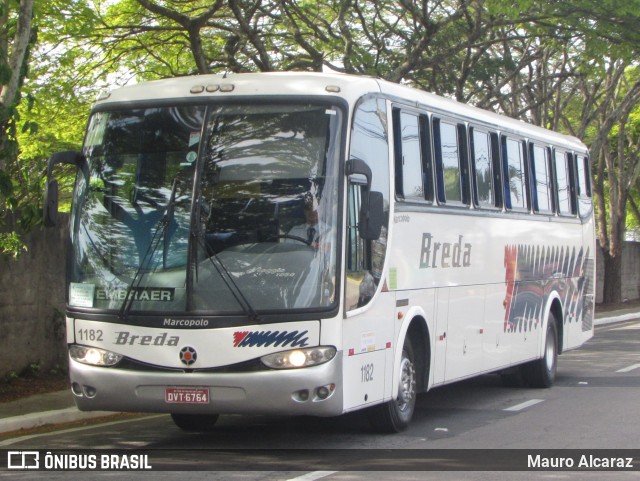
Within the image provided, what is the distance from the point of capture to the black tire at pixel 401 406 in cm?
1077

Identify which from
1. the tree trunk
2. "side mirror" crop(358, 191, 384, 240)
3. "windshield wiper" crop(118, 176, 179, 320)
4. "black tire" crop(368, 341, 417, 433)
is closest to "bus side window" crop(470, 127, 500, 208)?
"black tire" crop(368, 341, 417, 433)

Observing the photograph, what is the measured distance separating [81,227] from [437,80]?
58.2 ft

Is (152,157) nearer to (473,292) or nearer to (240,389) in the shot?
(240,389)

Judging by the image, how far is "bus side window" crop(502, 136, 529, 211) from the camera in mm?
14297

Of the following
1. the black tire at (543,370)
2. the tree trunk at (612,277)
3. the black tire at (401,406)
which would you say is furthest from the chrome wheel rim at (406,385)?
the tree trunk at (612,277)

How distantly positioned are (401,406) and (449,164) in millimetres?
2907

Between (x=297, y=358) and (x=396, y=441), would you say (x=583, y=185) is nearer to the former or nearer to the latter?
(x=396, y=441)

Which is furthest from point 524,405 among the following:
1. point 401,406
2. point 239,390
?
point 239,390

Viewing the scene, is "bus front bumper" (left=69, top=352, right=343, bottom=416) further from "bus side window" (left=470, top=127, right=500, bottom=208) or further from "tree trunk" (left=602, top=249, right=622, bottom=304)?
"tree trunk" (left=602, top=249, right=622, bottom=304)

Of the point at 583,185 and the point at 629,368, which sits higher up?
the point at 583,185

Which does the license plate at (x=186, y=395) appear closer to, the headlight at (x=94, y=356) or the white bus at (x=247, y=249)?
the white bus at (x=247, y=249)

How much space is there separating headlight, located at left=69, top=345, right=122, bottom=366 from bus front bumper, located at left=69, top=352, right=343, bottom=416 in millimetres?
96

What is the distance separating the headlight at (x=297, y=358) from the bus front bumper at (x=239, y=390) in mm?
44

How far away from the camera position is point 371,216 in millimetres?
9727
